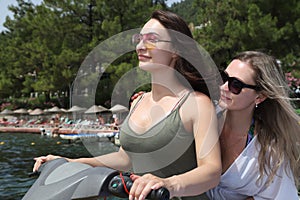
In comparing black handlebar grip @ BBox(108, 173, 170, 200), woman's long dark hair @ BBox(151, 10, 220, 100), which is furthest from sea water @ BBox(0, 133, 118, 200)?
black handlebar grip @ BBox(108, 173, 170, 200)

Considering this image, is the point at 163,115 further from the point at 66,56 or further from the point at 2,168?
the point at 66,56

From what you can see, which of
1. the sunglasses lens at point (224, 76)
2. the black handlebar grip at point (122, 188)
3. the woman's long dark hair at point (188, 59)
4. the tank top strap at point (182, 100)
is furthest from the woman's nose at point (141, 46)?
the black handlebar grip at point (122, 188)

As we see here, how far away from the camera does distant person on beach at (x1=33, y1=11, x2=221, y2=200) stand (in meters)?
1.28

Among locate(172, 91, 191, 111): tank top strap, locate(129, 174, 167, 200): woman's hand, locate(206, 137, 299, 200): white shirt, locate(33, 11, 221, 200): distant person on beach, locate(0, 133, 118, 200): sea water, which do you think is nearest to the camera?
locate(129, 174, 167, 200): woman's hand

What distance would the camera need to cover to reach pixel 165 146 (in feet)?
4.42

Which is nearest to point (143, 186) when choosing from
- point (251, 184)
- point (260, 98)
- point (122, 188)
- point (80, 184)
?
point (122, 188)

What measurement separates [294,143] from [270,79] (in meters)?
0.29

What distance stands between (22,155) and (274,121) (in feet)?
44.1

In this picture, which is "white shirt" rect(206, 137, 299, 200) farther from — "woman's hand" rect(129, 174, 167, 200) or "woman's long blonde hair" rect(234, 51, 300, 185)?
"woman's hand" rect(129, 174, 167, 200)

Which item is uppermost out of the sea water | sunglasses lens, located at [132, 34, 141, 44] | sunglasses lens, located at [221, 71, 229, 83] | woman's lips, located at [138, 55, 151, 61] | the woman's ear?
sunglasses lens, located at [132, 34, 141, 44]

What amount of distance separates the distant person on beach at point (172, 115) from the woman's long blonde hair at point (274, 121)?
227mm

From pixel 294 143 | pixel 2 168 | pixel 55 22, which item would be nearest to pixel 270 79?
pixel 294 143

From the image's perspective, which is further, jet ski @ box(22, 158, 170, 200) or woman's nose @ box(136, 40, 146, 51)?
woman's nose @ box(136, 40, 146, 51)

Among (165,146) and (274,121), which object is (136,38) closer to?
(165,146)
